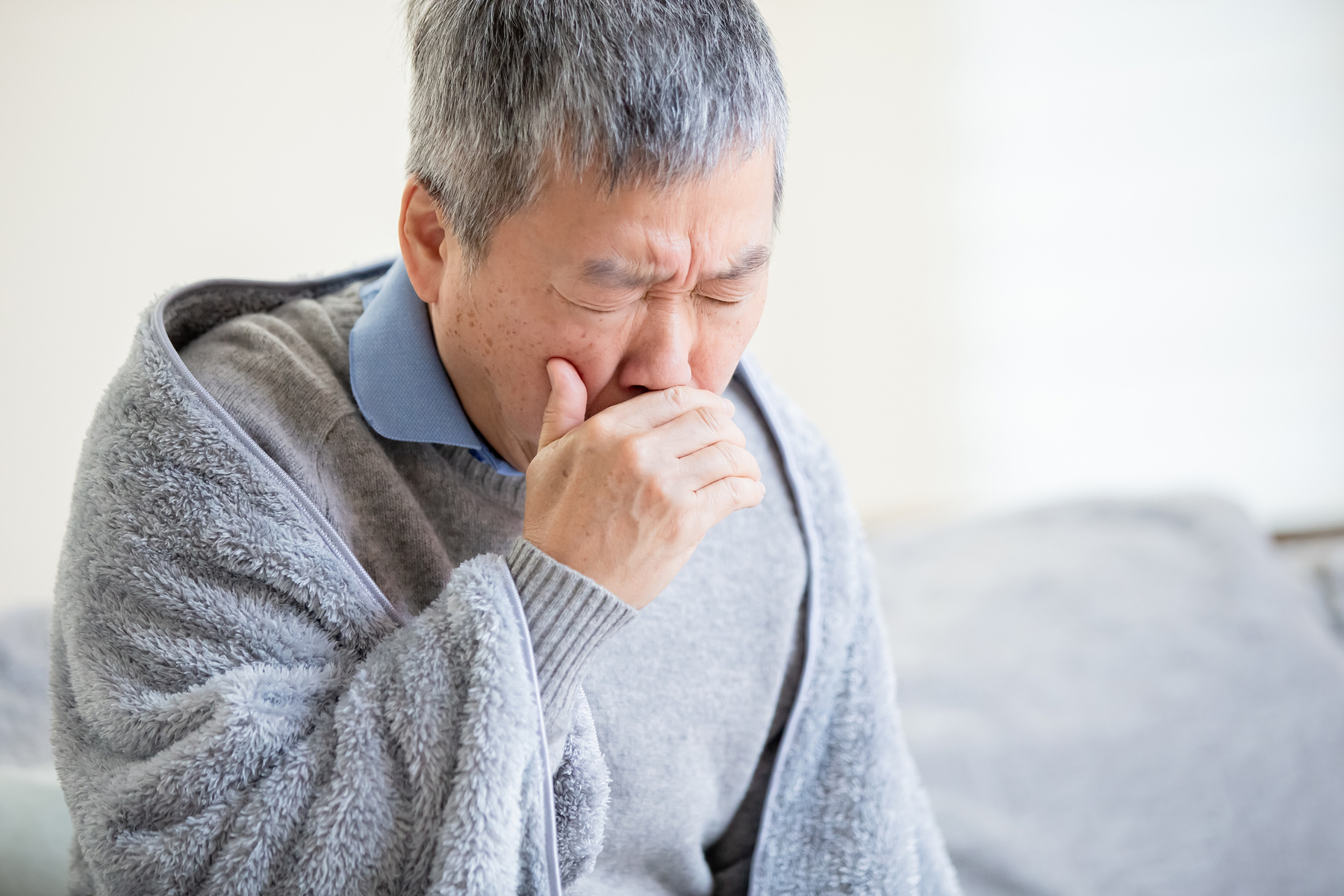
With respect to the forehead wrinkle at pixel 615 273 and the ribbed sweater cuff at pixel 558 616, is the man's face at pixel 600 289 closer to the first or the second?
the forehead wrinkle at pixel 615 273

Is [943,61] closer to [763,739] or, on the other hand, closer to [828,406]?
[828,406]

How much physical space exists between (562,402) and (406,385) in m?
0.18

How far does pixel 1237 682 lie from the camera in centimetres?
175

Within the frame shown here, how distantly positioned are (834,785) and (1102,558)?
119 cm

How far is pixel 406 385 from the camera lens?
2.98 ft

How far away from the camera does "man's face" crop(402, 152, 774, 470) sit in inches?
30.1

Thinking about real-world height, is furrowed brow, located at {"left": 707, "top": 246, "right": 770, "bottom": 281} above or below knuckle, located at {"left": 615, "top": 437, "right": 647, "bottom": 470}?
above

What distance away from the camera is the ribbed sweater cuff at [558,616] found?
77 centimetres

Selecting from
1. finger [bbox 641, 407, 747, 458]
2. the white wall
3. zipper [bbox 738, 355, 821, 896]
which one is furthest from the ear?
the white wall

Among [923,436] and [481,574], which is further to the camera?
[923,436]

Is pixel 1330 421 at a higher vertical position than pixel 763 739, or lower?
higher

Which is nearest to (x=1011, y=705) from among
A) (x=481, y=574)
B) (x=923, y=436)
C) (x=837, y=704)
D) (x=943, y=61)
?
(x=837, y=704)

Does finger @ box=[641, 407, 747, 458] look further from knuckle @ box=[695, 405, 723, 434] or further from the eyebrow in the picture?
the eyebrow

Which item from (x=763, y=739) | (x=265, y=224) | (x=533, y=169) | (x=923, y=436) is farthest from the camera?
(x=923, y=436)
